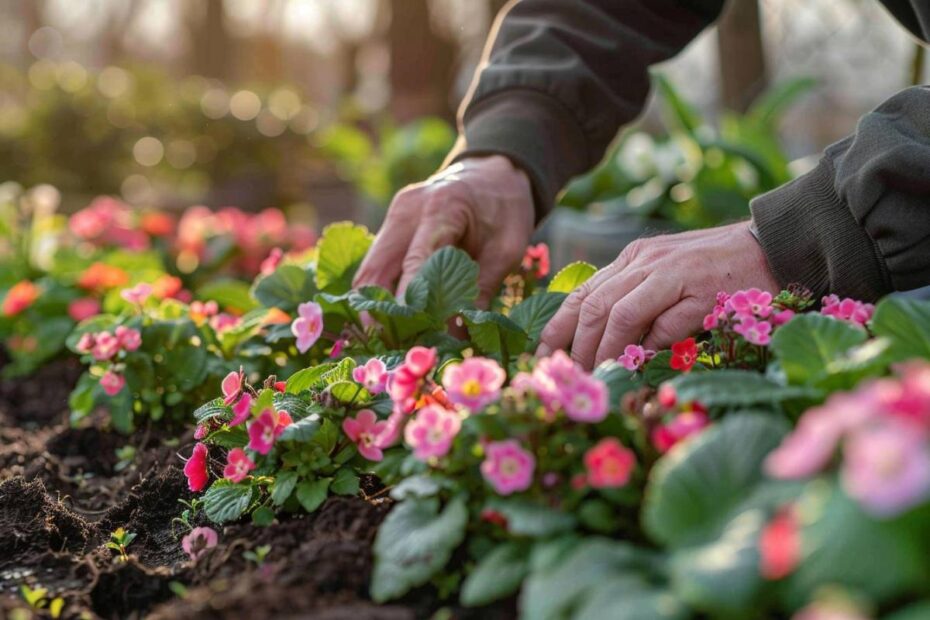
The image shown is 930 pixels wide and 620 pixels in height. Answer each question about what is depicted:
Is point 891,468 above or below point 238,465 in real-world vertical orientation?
above

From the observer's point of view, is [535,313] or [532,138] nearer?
[535,313]

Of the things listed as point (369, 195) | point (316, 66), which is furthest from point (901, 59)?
point (316, 66)

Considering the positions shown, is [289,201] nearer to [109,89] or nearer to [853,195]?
[109,89]

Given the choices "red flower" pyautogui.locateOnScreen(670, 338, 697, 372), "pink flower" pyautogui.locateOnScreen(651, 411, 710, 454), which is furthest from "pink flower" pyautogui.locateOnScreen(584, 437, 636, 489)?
"red flower" pyautogui.locateOnScreen(670, 338, 697, 372)

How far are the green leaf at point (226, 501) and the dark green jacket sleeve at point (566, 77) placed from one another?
967 mm

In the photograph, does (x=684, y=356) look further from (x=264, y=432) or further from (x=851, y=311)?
(x=264, y=432)

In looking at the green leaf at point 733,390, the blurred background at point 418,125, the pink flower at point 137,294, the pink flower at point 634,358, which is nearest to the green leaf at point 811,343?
the green leaf at point 733,390

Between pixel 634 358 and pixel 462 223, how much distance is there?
0.66m

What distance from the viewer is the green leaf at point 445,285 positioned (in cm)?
173

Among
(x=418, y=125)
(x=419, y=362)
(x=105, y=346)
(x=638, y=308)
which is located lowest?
(x=418, y=125)

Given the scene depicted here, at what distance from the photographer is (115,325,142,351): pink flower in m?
2.03

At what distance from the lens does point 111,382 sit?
2.04 metres

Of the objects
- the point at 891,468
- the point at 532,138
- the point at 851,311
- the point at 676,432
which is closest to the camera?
the point at 891,468

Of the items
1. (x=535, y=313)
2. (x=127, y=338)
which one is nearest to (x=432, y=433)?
(x=535, y=313)
